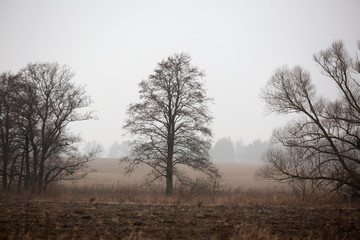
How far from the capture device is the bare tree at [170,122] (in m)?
16.3

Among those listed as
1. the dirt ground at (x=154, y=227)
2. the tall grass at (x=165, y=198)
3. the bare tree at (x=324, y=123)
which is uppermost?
the bare tree at (x=324, y=123)

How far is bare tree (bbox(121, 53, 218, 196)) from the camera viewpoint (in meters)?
16.3

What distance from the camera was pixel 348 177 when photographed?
530 inches

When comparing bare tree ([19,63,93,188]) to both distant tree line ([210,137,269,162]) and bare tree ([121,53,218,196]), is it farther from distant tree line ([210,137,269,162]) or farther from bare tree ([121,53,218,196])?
distant tree line ([210,137,269,162])

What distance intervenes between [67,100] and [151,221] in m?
12.5

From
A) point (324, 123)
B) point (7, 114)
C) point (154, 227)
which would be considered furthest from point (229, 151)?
point (154, 227)

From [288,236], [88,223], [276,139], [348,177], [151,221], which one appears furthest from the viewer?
[276,139]

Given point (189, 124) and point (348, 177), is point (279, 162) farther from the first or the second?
point (189, 124)

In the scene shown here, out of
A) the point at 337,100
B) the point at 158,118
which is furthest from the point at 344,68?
the point at 158,118

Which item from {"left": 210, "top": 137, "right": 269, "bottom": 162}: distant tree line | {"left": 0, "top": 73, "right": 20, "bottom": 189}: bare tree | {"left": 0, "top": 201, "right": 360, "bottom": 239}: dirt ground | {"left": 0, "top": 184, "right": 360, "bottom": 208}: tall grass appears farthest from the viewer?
{"left": 210, "top": 137, "right": 269, "bottom": 162}: distant tree line

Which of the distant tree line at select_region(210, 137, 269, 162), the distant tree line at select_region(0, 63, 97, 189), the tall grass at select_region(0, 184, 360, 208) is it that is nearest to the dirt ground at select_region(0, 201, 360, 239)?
the tall grass at select_region(0, 184, 360, 208)

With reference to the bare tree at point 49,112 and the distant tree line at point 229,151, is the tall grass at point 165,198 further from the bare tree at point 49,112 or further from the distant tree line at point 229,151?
the distant tree line at point 229,151

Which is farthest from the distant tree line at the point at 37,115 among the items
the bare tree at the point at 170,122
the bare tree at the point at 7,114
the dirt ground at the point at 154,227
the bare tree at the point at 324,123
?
the bare tree at the point at 324,123

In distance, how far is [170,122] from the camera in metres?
16.7
